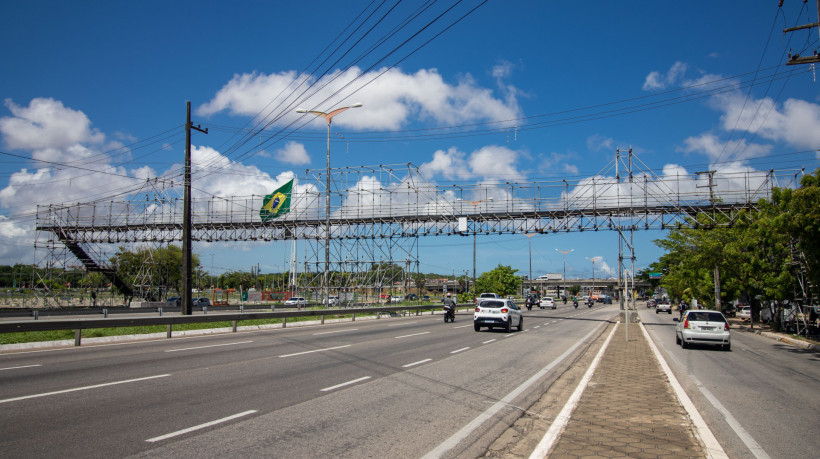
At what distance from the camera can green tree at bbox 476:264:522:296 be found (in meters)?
84.3

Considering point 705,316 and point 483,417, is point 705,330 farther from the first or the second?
point 483,417

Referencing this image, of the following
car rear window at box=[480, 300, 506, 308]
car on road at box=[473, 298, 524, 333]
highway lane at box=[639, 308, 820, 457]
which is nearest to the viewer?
highway lane at box=[639, 308, 820, 457]

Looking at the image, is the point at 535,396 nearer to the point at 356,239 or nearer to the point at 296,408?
the point at 296,408

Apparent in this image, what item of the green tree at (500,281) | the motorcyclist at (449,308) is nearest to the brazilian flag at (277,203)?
the motorcyclist at (449,308)

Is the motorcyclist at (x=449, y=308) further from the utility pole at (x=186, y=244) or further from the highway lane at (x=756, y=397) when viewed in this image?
the highway lane at (x=756, y=397)

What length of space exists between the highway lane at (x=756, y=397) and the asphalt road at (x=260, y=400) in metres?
3.00

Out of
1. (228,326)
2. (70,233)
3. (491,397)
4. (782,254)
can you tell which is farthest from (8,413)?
(70,233)

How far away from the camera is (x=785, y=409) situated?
378 inches

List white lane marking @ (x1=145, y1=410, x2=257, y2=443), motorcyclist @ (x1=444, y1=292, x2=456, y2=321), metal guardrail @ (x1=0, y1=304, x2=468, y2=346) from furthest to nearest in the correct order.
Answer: motorcyclist @ (x1=444, y1=292, x2=456, y2=321) < metal guardrail @ (x1=0, y1=304, x2=468, y2=346) < white lane marking @ (x1=145, y1=410, x2=257, y2=443)

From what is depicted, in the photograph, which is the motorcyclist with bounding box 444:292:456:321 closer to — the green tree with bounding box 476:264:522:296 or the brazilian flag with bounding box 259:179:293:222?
the brazilian flag with bounding box 259:179:293:222

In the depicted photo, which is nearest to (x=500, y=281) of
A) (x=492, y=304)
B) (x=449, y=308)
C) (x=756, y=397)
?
(x=449, y=308)

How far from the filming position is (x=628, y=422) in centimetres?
809

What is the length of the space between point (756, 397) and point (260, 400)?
9.40m

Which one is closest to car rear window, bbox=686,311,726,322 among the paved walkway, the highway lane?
Result: the highway lane
